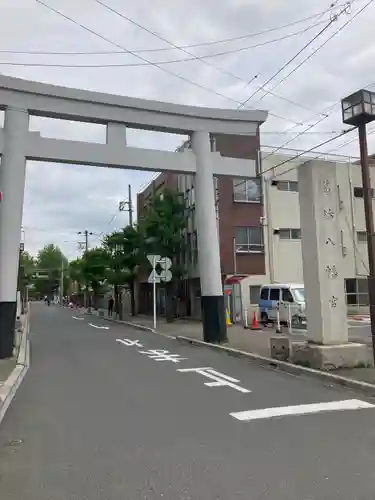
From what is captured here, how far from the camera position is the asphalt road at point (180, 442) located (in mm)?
4480

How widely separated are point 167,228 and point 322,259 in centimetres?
1852

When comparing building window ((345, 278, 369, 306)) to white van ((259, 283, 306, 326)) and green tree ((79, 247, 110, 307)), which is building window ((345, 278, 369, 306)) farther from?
green tree ((79, 247, 110, 307))

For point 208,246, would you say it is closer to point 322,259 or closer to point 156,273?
point 322,259

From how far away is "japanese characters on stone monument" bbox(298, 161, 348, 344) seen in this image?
11117mm

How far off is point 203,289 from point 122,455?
12.1m

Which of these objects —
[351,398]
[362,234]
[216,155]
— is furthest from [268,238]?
[351,398]

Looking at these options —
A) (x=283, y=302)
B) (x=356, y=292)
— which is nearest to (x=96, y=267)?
(x=356, y=292)

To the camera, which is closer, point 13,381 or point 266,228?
point 13,381

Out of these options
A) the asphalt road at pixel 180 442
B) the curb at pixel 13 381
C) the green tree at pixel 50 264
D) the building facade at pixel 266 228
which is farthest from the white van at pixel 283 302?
the green tree at pixel 50 264

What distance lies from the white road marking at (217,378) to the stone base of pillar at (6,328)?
5.48 meters

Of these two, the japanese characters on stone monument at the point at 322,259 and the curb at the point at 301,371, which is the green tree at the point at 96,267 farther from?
the japanese characters on stone monument at the point at 322,259

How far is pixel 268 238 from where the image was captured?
29.0m

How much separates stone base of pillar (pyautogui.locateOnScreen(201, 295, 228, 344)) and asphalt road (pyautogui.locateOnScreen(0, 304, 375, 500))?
20.5ft

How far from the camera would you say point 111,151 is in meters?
16.1
